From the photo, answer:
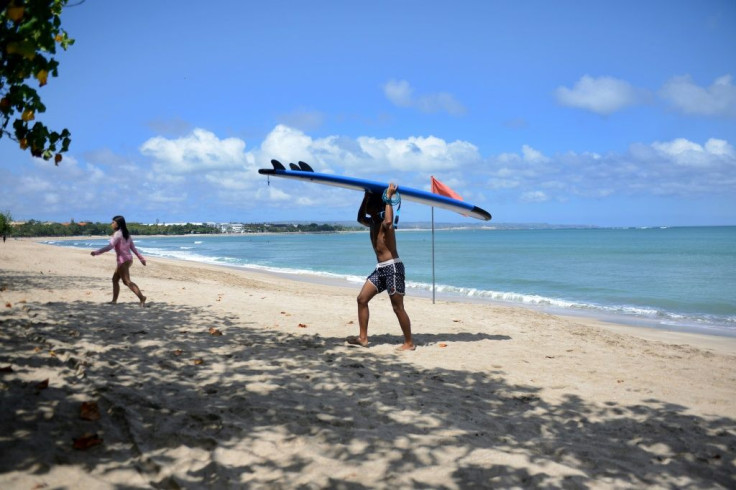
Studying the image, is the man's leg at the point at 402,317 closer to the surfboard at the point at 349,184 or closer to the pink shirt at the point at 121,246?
the surfboard at the point at 349,184

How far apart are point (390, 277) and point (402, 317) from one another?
669mm

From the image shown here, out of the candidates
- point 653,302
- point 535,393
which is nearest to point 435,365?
point 535,393

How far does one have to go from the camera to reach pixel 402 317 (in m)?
7.20


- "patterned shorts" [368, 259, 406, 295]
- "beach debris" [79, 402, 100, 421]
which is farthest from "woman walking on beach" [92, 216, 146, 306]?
"beach debris" [79, 402, 100, 421]

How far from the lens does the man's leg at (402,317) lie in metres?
6.97

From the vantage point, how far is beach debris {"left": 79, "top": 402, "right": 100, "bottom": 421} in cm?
405

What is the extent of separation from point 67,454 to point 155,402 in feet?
3.62

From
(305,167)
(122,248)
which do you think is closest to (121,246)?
(122,248)

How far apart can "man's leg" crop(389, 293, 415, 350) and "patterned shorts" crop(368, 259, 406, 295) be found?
88 mm

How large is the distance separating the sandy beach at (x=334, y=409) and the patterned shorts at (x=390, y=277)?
38.2 inches

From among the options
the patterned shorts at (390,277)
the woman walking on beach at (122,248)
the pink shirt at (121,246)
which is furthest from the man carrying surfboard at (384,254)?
the pink shirt at (121,246)

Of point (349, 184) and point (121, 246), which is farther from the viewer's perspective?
point (121, 246)

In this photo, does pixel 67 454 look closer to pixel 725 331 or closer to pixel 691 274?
pixel 725 331

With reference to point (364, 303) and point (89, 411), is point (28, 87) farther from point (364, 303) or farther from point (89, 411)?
point (364, 303)
